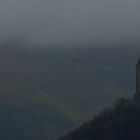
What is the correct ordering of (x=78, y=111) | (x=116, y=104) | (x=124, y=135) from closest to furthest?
1. (x=124, y=135)
2. (x=116, y=104)
3. (x=78, y=111)

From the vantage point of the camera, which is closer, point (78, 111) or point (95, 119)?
point (95, 119)

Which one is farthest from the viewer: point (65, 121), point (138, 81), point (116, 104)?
point (65, 121)

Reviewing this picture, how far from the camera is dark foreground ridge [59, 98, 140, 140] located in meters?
59.4

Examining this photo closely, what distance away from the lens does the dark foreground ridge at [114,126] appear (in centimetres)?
5938

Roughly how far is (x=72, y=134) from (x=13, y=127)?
113 meters

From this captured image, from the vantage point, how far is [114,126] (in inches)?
2379

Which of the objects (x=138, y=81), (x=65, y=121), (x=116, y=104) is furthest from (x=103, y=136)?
(x=65, y=121)

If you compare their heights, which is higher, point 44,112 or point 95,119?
point 95,119

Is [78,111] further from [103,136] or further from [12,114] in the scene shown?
[103,136]

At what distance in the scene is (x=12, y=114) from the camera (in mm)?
192750

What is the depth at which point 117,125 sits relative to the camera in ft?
197

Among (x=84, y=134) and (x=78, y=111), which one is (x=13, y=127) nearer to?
(x=78, y=111)

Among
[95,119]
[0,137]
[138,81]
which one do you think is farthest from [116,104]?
[0,137]

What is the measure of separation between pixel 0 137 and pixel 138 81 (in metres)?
90.6
